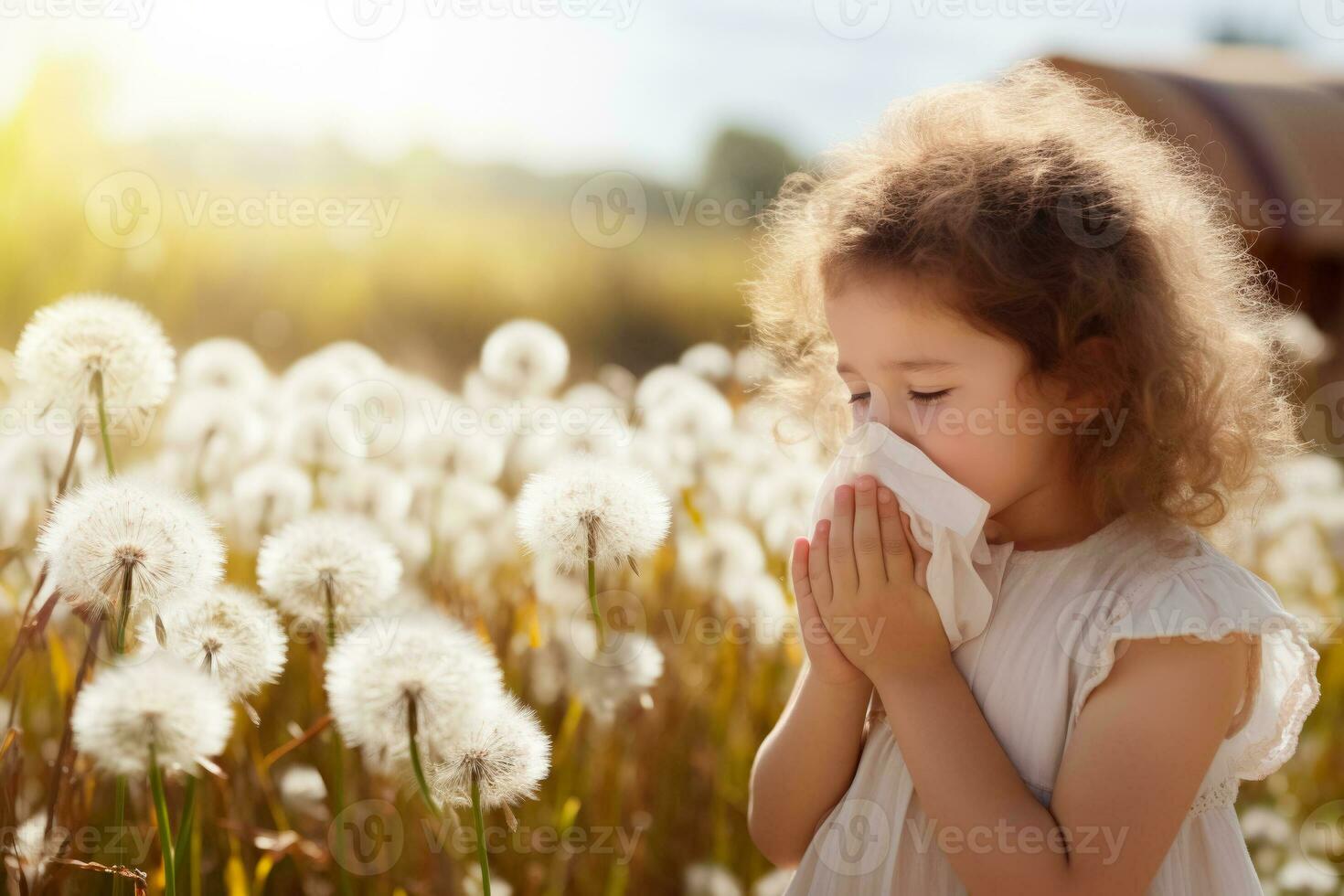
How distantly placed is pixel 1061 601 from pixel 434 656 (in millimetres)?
848

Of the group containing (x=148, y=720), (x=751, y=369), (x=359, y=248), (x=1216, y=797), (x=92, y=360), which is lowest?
(x=1216, y=797)

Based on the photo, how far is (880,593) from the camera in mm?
1499

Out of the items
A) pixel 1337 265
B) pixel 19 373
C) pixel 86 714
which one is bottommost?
pixel 86 714

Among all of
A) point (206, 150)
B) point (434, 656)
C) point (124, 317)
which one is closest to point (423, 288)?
point (206, 150)

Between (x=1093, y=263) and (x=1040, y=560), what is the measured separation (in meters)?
0.41

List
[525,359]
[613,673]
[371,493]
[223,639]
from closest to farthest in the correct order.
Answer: [223,639] → [613,673] → [371,493] → [525,359]

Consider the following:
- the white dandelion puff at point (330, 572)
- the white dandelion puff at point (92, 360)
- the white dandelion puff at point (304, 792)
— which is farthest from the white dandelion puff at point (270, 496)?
the white dandelion puff at point (330, 572)

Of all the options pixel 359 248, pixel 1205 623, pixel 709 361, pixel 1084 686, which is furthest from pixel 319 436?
pixel 359 248

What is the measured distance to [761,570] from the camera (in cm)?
254

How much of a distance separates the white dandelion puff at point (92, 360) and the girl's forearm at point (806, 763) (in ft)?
3.26

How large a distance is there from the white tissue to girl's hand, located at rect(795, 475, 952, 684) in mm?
20

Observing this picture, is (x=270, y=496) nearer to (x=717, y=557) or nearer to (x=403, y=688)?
(x=717, y=557)

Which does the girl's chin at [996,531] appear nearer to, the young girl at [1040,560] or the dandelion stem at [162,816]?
the young girl at [1040,560]

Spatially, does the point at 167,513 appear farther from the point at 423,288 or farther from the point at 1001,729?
the point at 423,288
